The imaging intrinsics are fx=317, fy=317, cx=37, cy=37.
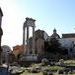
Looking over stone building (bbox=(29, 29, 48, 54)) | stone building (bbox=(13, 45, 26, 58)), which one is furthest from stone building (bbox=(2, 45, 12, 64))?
stone building (bbox=(29, 29, 48, 54))

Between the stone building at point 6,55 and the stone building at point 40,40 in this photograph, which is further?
the stone building at point 40,40

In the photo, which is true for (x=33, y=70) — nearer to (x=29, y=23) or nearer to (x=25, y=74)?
(x=25, y=74)

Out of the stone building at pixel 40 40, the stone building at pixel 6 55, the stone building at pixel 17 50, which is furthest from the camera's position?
the stone building at pixel 17 50

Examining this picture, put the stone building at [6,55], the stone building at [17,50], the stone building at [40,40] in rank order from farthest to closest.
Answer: the stone building at [17,50] < the stone building at [40,40] < the stone building at [6,55]

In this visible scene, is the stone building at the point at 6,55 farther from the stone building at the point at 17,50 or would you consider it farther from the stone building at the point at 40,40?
the stone building at the point at 40,40

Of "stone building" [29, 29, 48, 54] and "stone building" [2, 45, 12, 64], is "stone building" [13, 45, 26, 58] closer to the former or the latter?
"stone building" [2, 45, 12, 64]

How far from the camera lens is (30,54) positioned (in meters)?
72.6

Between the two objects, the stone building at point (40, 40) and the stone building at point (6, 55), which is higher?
the stone building at point (40, 40)

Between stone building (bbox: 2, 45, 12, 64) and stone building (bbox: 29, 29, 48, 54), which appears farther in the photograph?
stone building (bbox: 29, 29, 48, 54)

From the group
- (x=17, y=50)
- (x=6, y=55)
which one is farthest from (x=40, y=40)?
(x=6, y=55)

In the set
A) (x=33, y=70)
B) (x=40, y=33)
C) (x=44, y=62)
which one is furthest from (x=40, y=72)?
(x=40, y=33)

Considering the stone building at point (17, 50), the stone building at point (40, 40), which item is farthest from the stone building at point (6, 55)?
the stone building at point (40, 40)

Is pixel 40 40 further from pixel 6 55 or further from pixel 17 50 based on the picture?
pixel 6 55

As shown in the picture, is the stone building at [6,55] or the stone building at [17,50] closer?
the stone building at [6,55]
